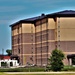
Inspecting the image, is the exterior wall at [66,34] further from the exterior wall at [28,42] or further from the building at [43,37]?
the exterior wall at [28,42]

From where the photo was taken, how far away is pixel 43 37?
500 feet

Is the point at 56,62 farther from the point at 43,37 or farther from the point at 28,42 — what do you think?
the point at 28,42

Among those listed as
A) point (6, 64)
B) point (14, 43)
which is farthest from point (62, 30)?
point (14, 43)

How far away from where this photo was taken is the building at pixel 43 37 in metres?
140

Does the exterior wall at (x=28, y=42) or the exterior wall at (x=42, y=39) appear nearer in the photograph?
the exterior wall at (x=42, y=39)

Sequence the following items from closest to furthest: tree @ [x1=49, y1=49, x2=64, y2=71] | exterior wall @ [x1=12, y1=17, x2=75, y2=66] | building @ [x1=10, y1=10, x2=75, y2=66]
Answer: tree @ [x1=49, y1=49, x2=64, y2=71] → building @ [x1=10, y1=10, x2=75, y2=66] → exterior wall @ [x1=12, y1=17, x2=75, y2=66]

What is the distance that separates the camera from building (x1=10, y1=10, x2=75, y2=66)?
140125 millimetres

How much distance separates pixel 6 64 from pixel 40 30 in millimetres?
18851

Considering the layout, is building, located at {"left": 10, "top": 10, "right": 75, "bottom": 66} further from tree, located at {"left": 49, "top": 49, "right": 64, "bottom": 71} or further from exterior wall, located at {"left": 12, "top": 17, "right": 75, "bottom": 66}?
tree, located at {"left": 49, "top": 49, "right": 64, "bottom": 71}

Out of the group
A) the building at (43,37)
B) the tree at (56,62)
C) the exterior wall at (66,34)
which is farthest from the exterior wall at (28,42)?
the tree at (56,62)

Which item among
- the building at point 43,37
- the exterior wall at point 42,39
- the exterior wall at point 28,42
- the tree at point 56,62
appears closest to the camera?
the tree at point 56,62

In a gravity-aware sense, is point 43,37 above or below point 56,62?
above

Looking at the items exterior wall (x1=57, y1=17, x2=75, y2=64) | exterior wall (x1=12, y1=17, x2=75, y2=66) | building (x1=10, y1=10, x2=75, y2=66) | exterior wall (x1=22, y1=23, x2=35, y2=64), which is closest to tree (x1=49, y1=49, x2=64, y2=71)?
building (x1=10, y1=10, x2=75, y2=66)

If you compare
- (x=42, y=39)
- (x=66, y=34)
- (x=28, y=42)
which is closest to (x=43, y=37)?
(x=42, y=39)
